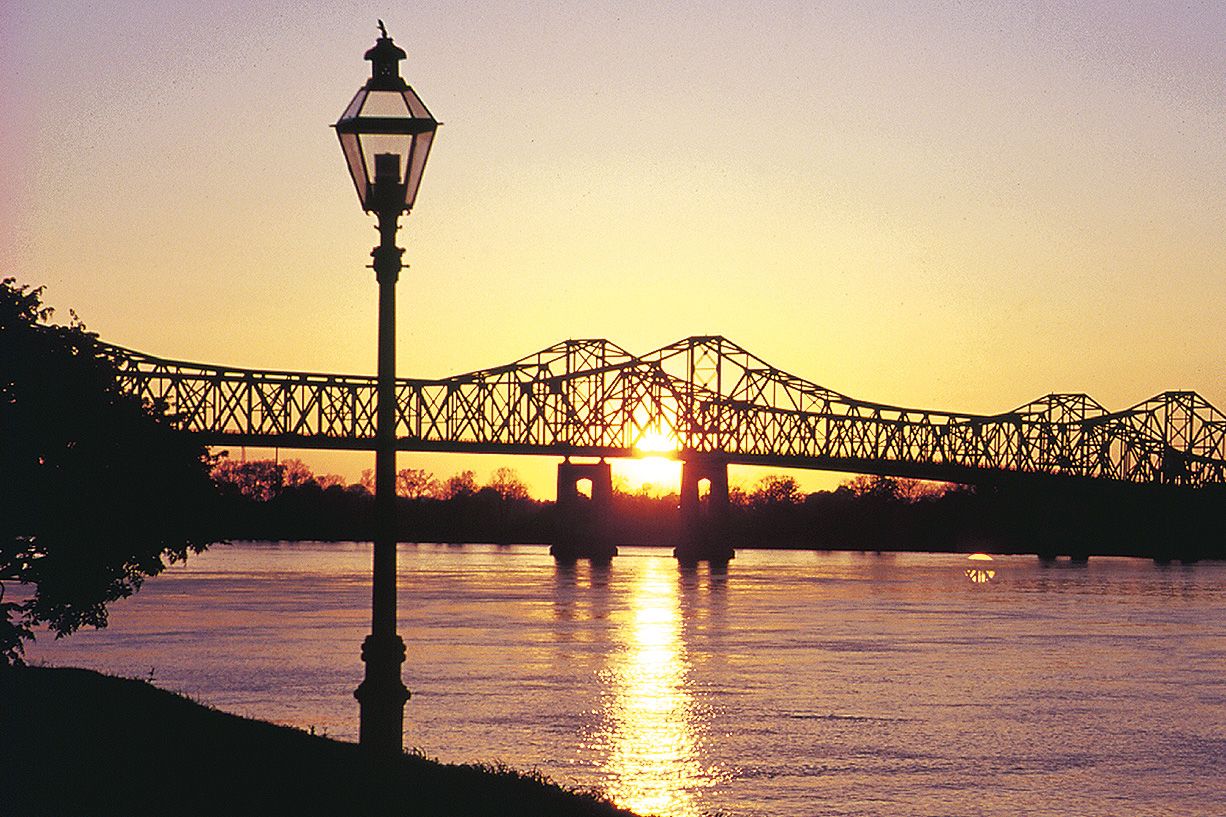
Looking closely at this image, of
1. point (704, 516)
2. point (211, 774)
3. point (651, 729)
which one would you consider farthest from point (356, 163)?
point (704, 516)

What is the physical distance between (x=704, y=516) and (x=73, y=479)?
164962 mm

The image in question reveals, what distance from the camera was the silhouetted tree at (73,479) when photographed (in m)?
26.0

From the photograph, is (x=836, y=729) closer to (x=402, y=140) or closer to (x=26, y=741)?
(x=26, y=741)

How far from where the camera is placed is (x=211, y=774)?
1694 centimetres

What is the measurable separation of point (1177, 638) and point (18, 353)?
145 ft

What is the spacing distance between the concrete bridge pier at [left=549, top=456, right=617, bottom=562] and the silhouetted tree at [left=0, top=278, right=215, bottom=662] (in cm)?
14853

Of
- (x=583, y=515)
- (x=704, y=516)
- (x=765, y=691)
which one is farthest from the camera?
(x=704, y=516)

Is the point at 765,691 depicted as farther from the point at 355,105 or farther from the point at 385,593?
the point at 355,105

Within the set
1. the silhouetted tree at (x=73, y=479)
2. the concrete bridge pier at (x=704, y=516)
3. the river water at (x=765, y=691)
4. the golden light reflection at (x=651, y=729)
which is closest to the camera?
the golden light reflection at (x=651, y=729)

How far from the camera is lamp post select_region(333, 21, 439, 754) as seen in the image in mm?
14180

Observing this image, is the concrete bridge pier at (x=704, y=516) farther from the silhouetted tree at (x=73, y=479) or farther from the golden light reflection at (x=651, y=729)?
the silhouetted tree at (x=73, y=479)

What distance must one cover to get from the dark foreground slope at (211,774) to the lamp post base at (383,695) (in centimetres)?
18

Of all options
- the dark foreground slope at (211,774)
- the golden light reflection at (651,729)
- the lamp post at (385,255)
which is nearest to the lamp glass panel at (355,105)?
the lamp post at (385,255)

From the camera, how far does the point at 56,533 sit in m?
26.3
